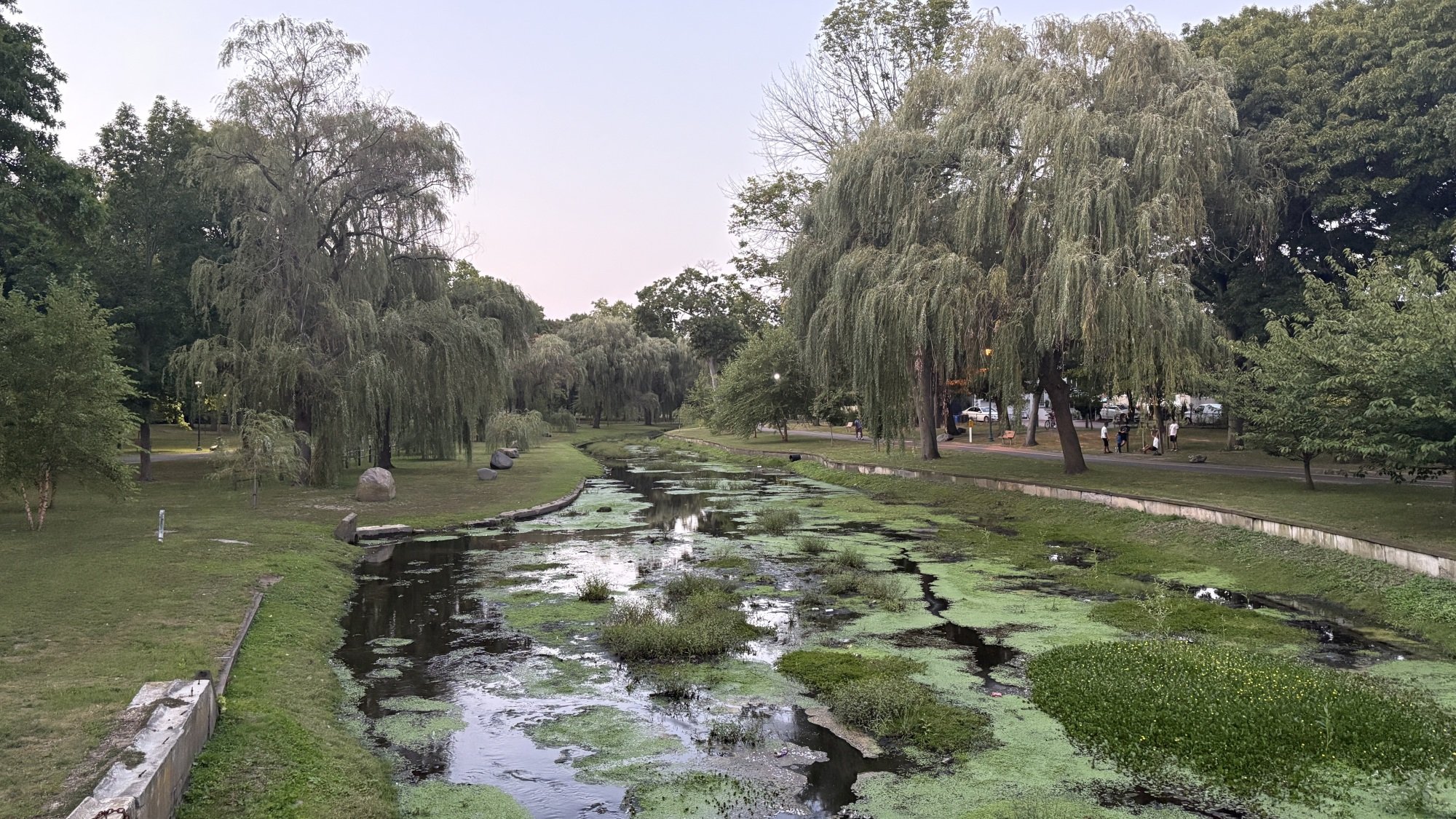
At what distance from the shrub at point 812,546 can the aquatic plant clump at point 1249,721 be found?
823 cm

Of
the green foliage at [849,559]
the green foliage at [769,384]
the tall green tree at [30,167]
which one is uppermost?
the tall green tree at [30,167]

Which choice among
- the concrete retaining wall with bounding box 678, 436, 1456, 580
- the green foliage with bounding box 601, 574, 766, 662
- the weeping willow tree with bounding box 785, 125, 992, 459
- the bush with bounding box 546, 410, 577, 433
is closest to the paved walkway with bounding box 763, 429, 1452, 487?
the concrete retaining wall with bounding box 678, 436, 1456, 580

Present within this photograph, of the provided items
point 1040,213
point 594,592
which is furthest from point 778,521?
point 1040,213

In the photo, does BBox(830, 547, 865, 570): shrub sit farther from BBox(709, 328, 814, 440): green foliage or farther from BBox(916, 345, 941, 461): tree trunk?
BBox(709, 328, 814, 440): green foliage

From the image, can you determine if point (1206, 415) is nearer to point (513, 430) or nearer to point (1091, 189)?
point (1091, 189)

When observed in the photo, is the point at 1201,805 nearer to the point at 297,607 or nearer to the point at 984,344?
the point at 297,607

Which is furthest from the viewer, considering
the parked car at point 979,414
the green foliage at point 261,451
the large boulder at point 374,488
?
the parked car at point 979,414

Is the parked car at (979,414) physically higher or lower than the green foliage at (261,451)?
higher

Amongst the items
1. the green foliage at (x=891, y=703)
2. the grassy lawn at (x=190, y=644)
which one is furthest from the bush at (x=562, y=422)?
the green foliage at (x=891, y=703)

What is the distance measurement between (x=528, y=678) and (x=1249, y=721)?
7093 mm

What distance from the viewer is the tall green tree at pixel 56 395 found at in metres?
15.7

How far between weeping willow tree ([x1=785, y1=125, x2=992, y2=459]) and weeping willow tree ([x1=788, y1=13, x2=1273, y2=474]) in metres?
0.05

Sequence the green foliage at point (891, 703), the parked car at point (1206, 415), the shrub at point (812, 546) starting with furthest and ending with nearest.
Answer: the parked car at point (1206, 415), the shrub at point (812, 546), the green foliage at point (891, 703)

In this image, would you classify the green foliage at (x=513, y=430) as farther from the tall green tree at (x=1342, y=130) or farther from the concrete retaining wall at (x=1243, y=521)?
the tall green tree at (x=1342, y=130)
